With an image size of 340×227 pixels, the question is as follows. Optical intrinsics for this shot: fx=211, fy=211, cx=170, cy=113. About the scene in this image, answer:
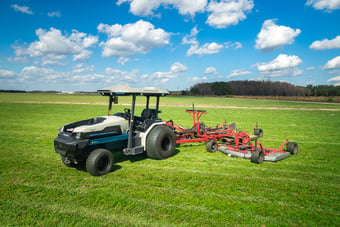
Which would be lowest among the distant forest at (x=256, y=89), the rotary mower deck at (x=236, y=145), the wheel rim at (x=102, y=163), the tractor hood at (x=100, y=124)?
the wheel rim at (x=102, y=163)

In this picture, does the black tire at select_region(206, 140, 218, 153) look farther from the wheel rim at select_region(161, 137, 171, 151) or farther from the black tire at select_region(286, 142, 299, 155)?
the black tire at select_region(286, 142, 299, 155)

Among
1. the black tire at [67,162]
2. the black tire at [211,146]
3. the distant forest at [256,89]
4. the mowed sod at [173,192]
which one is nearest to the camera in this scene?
the mowed sod at [173,192]

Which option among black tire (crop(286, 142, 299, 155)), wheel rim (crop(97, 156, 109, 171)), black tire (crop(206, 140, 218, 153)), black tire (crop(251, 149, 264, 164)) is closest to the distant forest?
black tire (crop(206, 140, 218, 153))

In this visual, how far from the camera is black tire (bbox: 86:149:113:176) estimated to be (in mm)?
5513

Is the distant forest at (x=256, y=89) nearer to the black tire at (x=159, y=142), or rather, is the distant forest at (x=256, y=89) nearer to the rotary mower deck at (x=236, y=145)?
the rotary mower deck at (x=236, y=145)

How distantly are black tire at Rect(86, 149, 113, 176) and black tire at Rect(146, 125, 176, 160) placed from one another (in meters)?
1.36

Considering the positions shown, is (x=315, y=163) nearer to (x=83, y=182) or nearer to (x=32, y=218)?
(x=83, y=182)

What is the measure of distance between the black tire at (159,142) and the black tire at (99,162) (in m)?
1.36

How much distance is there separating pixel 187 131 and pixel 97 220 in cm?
549

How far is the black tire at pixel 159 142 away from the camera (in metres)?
6.68

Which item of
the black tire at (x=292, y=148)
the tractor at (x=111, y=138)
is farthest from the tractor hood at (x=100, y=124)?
the black tire at (x=292, y=148)

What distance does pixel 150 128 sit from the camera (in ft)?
22.6

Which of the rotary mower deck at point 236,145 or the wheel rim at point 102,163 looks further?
the rotary mower deck at point 236,145

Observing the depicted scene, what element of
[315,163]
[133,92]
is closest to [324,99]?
A: [315,163]
